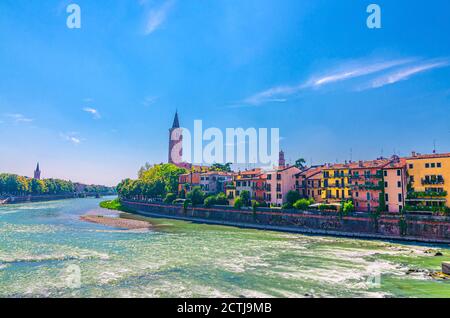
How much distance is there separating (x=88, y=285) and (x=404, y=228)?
122 ft

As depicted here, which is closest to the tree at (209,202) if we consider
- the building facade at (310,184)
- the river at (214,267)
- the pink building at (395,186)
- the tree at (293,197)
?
the tree at (293,197)

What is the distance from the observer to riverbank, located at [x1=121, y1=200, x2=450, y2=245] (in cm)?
3712

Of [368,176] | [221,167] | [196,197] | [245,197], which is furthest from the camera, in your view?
[221,167]

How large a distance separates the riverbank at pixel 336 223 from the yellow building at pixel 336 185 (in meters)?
5.89

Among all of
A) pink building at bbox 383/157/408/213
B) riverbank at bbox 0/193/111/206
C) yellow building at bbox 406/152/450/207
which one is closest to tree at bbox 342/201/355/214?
pink building at bbox 383/157/408/213

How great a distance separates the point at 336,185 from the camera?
Answer: 50625 mm

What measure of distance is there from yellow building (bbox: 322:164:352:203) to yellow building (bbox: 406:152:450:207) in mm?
9011

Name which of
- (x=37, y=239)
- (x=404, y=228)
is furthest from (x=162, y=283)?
(x=404, y=228)

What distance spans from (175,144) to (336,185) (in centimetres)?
10309

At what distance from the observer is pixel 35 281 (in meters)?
21.5

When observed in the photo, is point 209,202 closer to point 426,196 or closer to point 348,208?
point 348,208

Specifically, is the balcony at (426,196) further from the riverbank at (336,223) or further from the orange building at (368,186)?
the orange building at (368,186)

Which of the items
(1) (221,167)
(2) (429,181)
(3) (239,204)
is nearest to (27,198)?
(1) (221,167)
